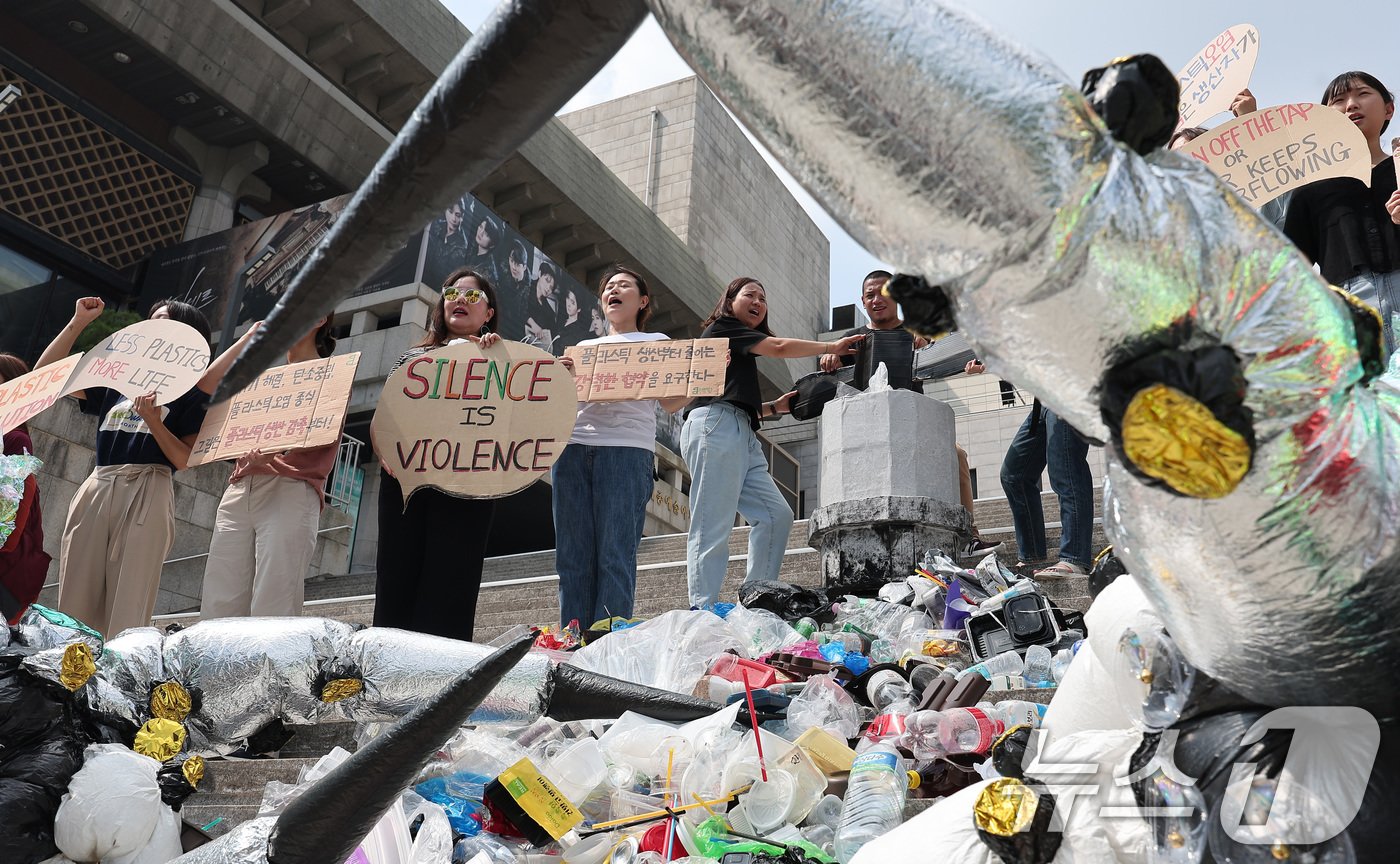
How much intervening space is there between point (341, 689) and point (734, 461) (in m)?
3.50

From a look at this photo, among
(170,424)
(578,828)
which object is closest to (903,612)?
(578,828)

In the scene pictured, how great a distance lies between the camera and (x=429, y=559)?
429 centimetres

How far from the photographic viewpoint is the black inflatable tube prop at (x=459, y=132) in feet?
2.23

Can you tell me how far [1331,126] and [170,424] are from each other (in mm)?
4877

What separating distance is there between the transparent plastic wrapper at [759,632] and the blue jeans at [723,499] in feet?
2.89

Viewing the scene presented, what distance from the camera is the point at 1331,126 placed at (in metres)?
4.20

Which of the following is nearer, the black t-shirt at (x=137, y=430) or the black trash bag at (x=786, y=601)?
the black t-shirt at (x=137, y=430)

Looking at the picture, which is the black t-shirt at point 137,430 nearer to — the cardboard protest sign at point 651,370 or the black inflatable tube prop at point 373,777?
the cardboard protest sign at point 651,370

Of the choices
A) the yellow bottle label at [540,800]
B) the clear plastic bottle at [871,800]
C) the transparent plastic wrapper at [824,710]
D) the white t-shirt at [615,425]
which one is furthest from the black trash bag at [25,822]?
the white t-shirt at [615,425]

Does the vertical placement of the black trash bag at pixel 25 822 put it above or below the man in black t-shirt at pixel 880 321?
below

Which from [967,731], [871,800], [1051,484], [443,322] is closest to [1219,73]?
[1051,484]

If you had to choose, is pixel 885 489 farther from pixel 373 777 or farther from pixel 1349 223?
pixel 373 777

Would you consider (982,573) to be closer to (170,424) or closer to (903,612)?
(903,612)

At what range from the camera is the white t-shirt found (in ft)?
17.7
